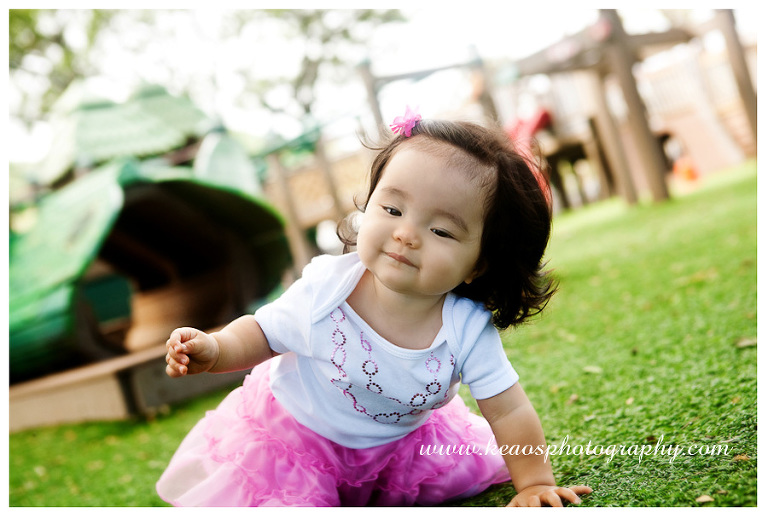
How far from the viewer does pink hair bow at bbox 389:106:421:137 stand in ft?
5.32

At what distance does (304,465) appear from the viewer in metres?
1.69

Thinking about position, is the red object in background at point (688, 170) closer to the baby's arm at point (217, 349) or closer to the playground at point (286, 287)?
the playground at point (286, 287)

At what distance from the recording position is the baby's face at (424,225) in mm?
1484

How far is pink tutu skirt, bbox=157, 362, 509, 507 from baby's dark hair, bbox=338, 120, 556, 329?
0.38 m

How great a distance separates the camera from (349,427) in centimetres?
170

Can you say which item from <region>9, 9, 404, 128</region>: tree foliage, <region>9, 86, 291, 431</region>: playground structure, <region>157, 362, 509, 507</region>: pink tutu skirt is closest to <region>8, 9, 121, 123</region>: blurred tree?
<region>9, 9, 404, 128</region>: tree foliage

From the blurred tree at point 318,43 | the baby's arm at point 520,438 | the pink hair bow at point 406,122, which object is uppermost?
the blurred tree at point 318,43

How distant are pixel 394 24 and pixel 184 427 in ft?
58.6

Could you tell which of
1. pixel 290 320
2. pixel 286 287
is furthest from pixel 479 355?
pixel 286 287

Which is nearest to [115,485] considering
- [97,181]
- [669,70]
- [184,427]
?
[184,427]

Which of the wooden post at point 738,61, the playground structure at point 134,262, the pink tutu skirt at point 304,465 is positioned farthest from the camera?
the wooden post at point 738,61

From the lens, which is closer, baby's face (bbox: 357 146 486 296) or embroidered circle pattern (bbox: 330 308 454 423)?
baby's face (bbox: 357 146 486 296)

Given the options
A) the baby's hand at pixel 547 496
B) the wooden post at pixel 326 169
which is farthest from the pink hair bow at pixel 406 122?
the wooden post at pixel 326 169

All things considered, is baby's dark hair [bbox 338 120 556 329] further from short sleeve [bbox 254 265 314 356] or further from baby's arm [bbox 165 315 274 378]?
baby's arm [bbox 165 315 274 378]
